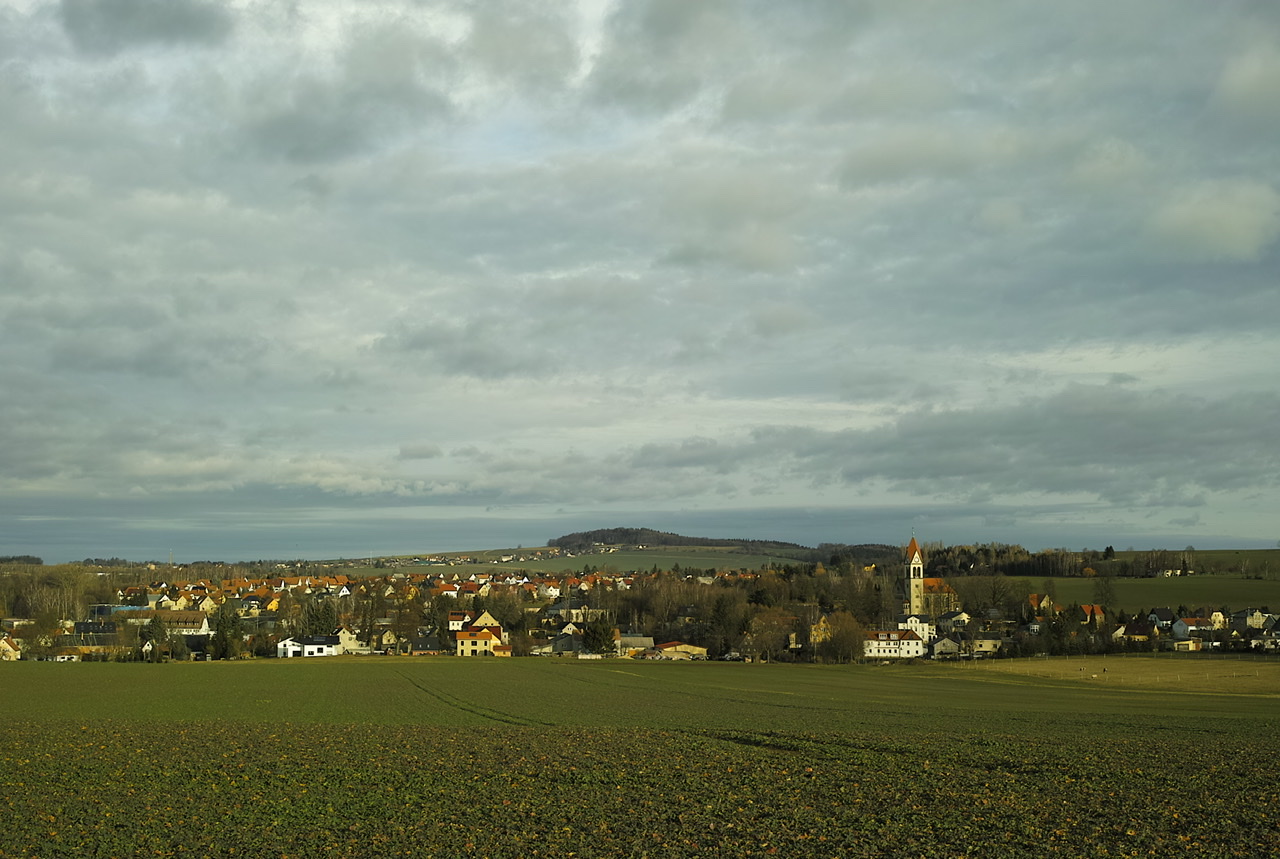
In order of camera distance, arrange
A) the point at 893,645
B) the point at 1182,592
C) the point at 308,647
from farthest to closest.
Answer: the point at 1182,592 < the point at 893,645 < the point at 308,647

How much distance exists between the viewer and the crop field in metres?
15.9

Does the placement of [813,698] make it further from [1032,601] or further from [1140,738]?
[1032,601]

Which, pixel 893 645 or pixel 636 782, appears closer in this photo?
pixel 636 782

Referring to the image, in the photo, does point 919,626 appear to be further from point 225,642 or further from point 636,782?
point 636,782

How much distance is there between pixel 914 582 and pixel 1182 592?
4385 cm

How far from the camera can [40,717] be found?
3806 cm

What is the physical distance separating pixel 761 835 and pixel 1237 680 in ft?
233

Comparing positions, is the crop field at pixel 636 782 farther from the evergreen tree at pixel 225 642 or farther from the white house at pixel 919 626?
the white house at pixel 919 626

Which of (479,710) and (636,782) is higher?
(636,782)

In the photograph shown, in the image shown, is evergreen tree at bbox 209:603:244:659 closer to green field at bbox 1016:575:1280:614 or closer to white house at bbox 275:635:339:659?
white house at bbox 275:635:339:659

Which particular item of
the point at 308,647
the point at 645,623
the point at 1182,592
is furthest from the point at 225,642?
the point at 1182,592

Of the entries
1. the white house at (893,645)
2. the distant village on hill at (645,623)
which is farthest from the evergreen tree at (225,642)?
the white house at (893,645)

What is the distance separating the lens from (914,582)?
169 metres

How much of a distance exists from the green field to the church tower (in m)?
19.5
